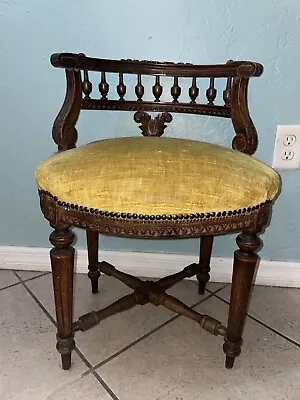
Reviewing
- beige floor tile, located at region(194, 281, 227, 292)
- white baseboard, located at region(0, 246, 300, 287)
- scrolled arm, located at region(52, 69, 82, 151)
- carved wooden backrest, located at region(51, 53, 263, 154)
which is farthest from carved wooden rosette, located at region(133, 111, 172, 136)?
beige floor tile, located at region(194, 281, 227, 292)

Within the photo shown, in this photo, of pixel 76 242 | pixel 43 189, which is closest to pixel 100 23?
pixel 43 189

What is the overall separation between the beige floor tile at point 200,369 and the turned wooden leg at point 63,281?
124 millimetres

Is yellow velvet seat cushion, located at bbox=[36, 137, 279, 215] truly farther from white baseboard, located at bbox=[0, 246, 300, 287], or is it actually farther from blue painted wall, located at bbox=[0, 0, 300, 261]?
white baseboard, located at bbox=[0, 246, 300, 287]

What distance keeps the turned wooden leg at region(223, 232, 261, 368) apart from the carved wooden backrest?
0.82 feet

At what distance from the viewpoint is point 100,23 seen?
1116 mm

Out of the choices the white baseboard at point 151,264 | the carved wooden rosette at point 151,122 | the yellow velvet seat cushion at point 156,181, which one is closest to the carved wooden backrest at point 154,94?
the carved wooden rosette at point 151,122

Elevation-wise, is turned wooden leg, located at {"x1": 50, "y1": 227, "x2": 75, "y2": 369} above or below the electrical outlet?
below

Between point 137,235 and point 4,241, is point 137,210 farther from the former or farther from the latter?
point 4,241

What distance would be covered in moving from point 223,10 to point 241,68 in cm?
26

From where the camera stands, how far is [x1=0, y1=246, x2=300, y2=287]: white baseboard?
52.6 inches

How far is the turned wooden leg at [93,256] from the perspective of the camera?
120cm

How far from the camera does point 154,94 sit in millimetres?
1095

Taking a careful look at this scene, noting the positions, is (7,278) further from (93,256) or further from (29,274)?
(93,256)

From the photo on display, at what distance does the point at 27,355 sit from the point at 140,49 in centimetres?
80
